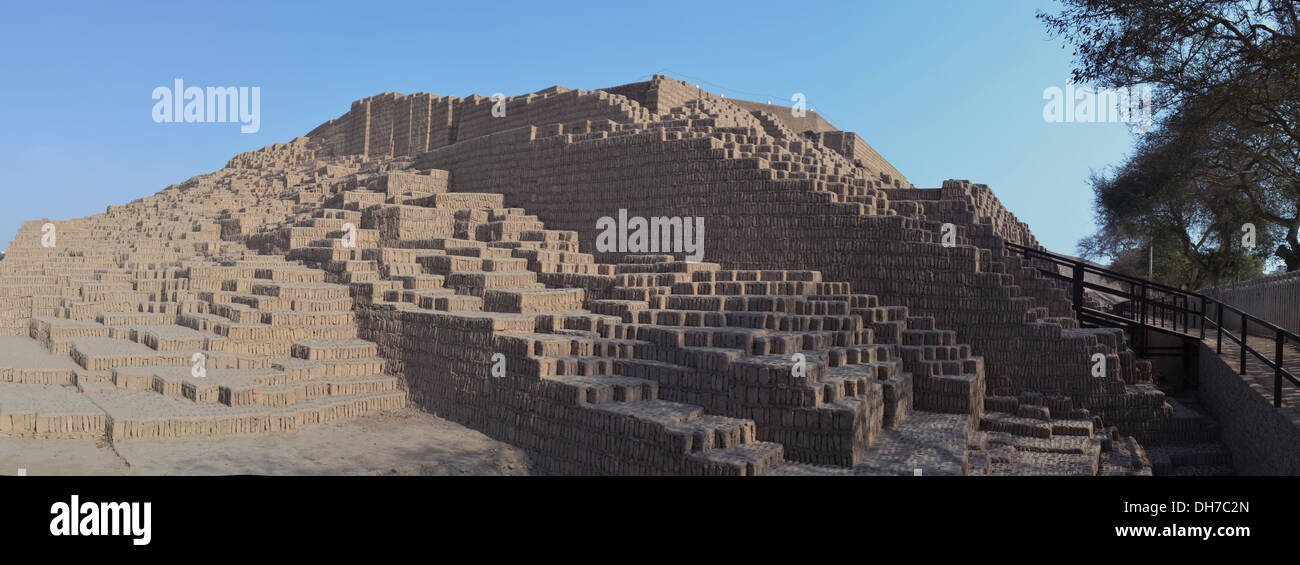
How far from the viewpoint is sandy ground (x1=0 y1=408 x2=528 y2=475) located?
7.61 meters

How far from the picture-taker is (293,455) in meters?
8.41

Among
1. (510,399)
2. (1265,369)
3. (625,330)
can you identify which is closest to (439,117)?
(625,330)

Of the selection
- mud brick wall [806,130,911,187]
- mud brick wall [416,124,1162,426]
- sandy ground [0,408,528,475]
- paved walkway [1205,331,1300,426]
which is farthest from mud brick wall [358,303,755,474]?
mud brick wall [806,130,911,187]

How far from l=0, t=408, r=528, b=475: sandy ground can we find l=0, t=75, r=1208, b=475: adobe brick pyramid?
1.11 feet

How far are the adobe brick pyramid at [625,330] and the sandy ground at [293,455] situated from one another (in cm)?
34

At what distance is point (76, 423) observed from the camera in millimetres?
8562

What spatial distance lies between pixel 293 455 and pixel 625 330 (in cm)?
395

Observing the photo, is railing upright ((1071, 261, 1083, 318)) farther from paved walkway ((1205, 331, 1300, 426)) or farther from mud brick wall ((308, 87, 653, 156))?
mud brick wall ((308, 87, 653, 156))

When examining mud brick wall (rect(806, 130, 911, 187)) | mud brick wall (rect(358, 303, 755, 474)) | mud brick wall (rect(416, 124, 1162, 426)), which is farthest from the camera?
mud brick wall (rect(806, 130, 911, 187))

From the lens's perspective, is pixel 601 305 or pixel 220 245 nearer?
pixel 601 305
